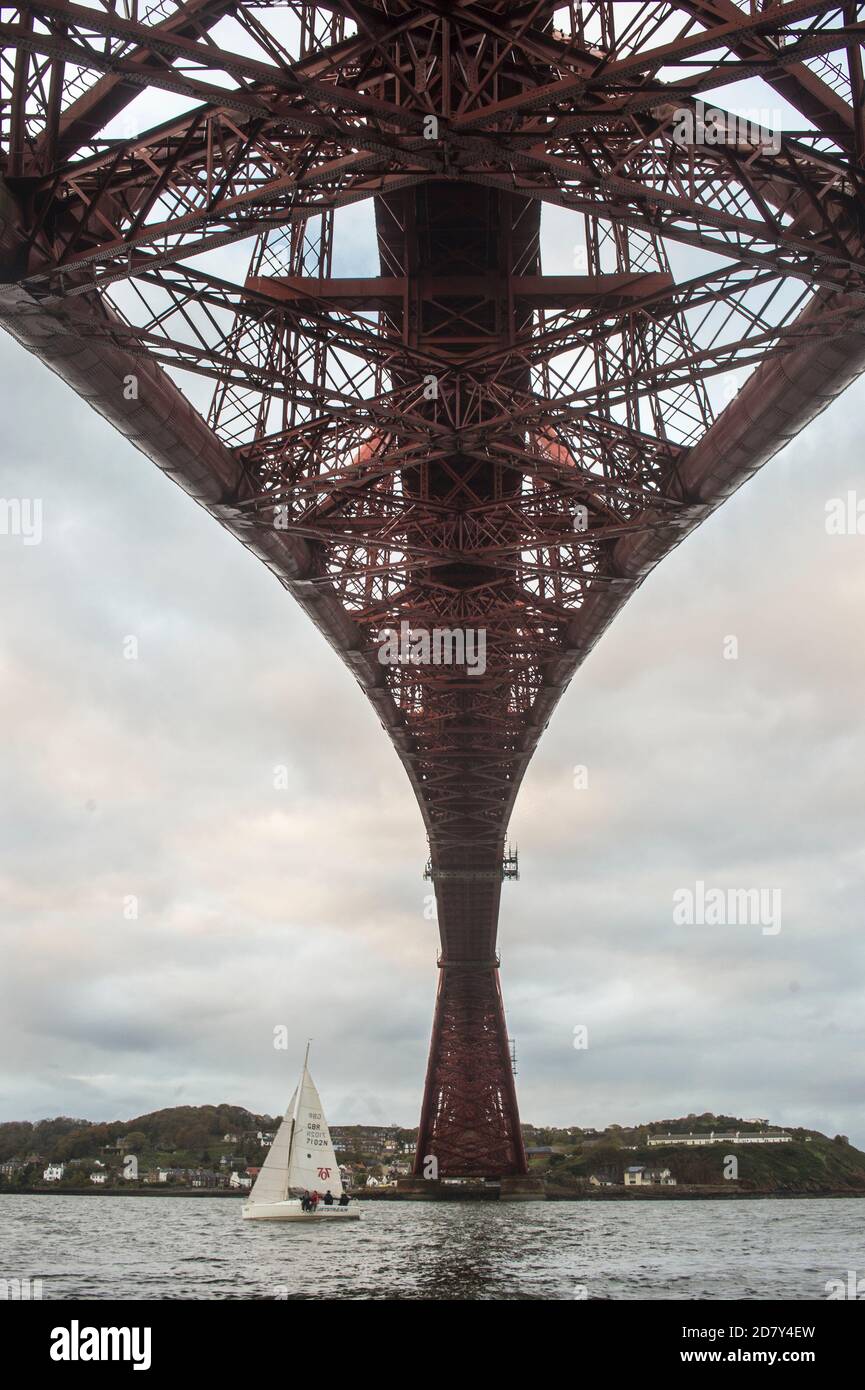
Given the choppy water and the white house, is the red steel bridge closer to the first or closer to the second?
the choppy water

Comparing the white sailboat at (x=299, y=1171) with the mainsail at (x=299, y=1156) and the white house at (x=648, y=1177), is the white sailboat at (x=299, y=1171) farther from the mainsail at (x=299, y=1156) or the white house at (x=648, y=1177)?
the white house at (x=648, y=1177)

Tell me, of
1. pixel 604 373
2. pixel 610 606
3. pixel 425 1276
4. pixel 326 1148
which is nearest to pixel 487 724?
pixel 610 606

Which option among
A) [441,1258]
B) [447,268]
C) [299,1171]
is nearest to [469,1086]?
[299,1171]

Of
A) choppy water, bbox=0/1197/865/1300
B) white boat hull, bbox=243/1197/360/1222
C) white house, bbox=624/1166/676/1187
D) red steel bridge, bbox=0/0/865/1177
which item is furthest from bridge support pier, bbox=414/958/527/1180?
white house, bbox=624/1166/676/1187

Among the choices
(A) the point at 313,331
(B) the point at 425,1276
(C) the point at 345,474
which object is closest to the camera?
(A) the point at 313,331

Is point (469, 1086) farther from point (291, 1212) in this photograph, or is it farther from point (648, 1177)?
point (648, 1177)

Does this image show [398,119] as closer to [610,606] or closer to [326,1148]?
[610,606]
